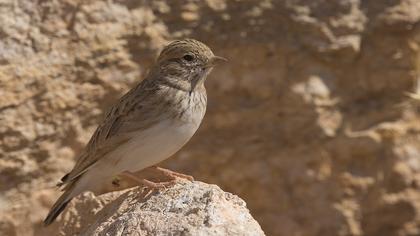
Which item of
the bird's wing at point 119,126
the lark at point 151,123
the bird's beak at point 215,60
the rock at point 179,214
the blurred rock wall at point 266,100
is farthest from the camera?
the blurred rock wall at point 266,100

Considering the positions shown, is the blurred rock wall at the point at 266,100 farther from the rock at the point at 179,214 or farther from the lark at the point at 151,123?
the rock at the point at 179,214

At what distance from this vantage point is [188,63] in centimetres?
710

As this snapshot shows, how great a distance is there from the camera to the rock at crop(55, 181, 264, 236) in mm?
5117

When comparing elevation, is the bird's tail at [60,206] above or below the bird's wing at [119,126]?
below

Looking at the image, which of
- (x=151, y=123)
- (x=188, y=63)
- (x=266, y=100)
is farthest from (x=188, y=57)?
(x=266, y=100)

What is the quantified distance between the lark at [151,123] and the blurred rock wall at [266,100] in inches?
33.1

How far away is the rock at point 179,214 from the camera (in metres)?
5.12

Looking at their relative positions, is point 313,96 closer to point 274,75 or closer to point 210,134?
point 274,75

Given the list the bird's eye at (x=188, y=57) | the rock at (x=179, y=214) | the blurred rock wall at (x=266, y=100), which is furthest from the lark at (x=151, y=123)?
the blurred rock wall at (x=266, y=100)

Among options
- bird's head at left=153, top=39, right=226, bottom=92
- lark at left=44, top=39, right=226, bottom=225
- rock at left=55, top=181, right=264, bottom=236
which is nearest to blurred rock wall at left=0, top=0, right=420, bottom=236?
lark at left=44, top=39, right=226, bottom=225

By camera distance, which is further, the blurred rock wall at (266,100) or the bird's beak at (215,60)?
the blurred rock wall at (266,100)

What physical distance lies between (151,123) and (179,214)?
57.2 inches

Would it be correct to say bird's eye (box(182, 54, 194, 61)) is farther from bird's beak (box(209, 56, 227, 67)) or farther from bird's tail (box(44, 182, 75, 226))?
bird's tail (box(44, 182, 75, 226))

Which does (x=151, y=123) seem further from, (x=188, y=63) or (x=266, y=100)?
(x=266, y=100)
